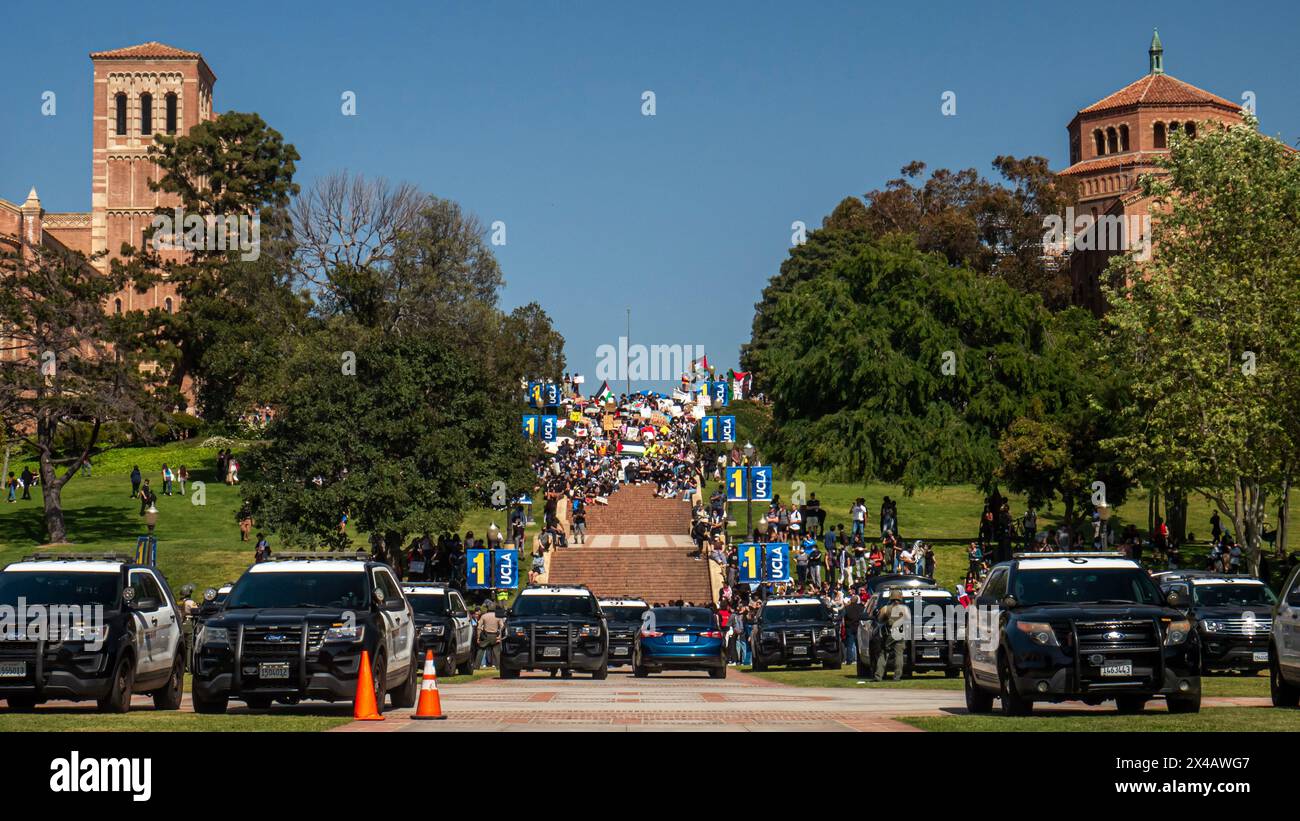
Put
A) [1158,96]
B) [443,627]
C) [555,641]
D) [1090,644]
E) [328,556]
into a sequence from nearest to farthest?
[1090,644]
[328,556]
[555,641]
[443,627]
[1158,96]

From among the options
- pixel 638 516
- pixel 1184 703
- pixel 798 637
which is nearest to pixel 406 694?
pixel 1184 703

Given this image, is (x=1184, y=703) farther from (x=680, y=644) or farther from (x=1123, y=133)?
(x=1123, y=133)

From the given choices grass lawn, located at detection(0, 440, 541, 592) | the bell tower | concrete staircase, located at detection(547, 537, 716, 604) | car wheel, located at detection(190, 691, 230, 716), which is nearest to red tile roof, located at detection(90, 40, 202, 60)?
the bell tower

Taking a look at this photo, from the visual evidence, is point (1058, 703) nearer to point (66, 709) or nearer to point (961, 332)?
point (66, 709)

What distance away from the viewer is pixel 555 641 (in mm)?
27984

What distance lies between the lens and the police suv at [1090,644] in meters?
15.7

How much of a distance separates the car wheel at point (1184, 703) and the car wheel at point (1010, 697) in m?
1.41

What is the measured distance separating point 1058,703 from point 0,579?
12419 mm

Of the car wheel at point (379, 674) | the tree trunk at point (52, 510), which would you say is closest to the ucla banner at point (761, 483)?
the tree trunk at point (52, 510)

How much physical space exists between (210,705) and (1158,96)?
99578 mm

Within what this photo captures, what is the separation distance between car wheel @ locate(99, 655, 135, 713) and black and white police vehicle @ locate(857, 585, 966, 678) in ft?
43.4

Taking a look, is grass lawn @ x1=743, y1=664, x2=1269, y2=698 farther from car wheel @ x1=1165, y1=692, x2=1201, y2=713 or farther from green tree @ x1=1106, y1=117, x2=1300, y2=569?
green tree @ x1=1106, y1=117, x2=1300, y2=569

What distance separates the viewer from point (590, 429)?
95.6 metres
